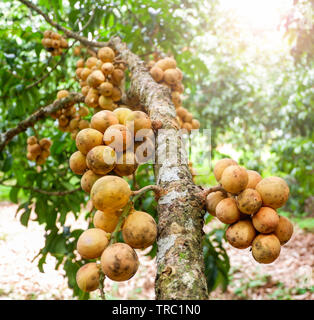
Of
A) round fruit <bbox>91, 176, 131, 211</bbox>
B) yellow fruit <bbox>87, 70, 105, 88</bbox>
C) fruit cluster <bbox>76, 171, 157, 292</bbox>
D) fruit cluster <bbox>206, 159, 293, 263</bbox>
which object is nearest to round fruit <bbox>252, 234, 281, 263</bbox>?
fruit cluster <bbox>206, 159, 293, 263</bbox>

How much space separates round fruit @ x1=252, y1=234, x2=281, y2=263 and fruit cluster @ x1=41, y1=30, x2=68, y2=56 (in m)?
2.31

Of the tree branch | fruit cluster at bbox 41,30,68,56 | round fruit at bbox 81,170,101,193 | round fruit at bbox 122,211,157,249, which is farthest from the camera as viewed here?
fruit cluster at bbox 41,30,68,56

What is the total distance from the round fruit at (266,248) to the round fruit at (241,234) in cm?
3

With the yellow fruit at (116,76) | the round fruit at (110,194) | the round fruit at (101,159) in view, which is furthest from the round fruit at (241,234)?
the yellow fruit at (116,76)

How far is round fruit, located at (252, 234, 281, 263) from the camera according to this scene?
1006 mm

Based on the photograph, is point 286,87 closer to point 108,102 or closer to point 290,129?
point 290,129

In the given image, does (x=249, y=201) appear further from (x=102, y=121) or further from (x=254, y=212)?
(x=102, y=121)

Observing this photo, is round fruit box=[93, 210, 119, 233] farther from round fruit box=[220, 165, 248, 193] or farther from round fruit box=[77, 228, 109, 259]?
round fruit box=[220, 165, 248, 193]

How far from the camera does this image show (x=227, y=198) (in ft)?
3.57

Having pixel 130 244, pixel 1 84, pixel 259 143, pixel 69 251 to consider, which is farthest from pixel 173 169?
pixel 259 143

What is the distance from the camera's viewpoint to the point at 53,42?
259 centimetres

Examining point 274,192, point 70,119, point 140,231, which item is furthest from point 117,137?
point 70,119

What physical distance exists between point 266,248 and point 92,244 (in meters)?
0.56
